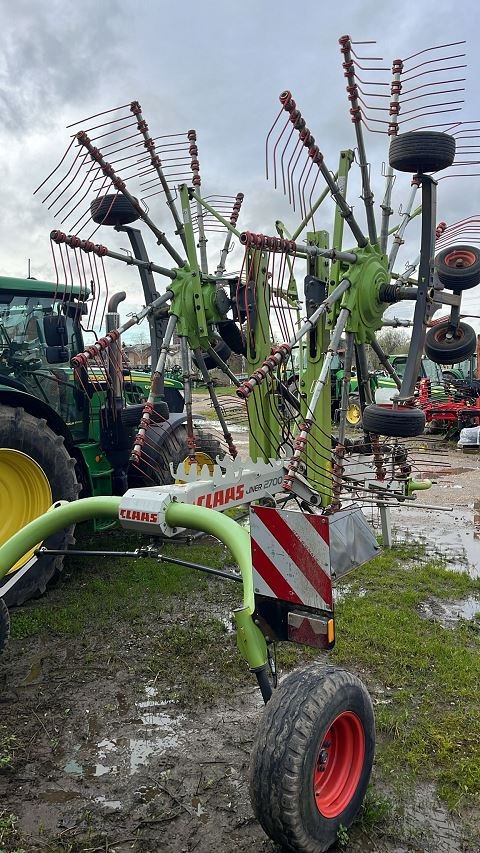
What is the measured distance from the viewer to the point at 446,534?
674 centimetres

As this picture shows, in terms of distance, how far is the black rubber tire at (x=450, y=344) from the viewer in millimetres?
4703

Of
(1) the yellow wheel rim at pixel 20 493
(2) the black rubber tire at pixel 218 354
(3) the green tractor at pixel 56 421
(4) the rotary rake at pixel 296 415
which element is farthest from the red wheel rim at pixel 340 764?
(2) the black rubber tire at pixel 218 354

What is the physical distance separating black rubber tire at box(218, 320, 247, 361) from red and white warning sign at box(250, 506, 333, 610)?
2941 millimetres

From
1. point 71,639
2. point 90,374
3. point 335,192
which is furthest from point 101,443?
point 335,192

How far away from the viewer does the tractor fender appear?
4.48 metres

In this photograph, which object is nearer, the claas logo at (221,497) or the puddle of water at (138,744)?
the puddle of water at (138,744)

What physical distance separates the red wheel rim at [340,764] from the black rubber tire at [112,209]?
3.74 metres

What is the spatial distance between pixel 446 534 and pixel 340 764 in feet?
15.5

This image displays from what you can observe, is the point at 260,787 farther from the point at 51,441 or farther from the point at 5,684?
the point at 51,441

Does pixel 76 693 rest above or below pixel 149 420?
below

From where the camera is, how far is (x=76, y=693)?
3.36m

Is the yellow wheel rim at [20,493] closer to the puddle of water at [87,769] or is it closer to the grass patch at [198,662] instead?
the grass patch at [198,662]

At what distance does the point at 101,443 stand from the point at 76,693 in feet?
8.51

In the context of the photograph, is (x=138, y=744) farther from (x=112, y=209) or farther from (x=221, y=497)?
(x=112, y=209)
